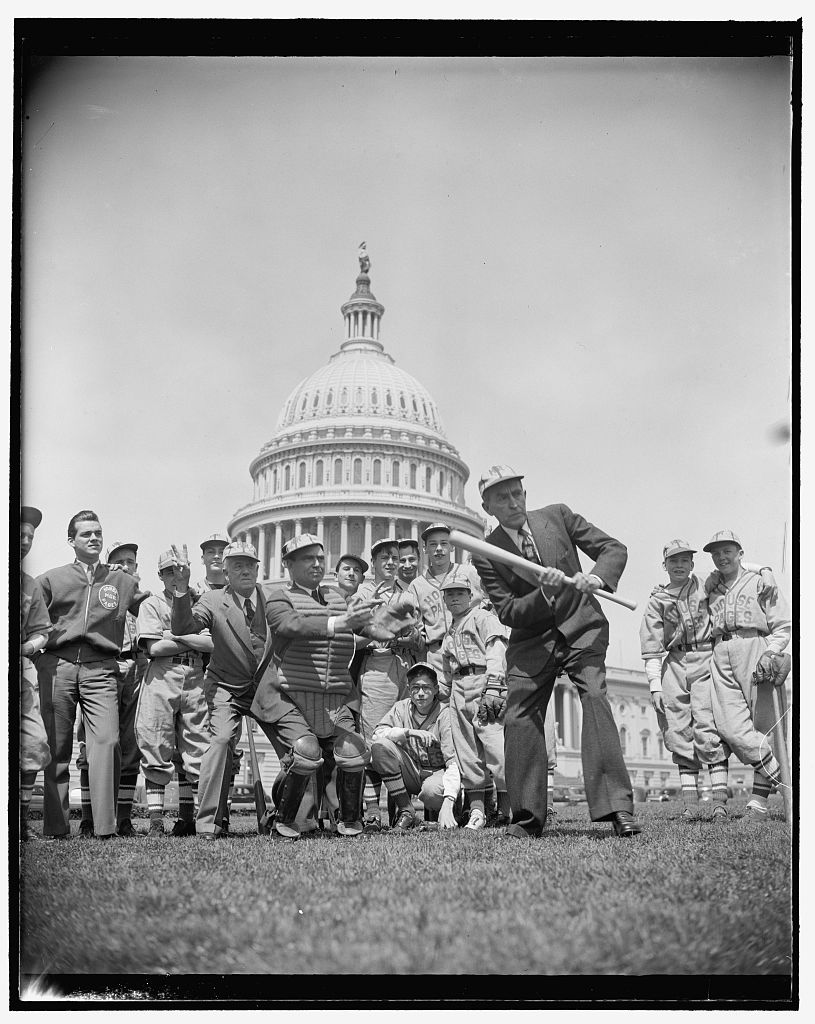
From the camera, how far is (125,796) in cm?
981

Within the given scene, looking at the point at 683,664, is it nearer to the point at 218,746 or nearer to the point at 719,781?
the point at 719,781

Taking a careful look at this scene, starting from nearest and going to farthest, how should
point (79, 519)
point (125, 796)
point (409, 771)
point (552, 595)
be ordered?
point (552, 595), point (79, 519), point (125, 796), point (409, 771)

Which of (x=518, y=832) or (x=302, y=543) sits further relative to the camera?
(x=302, y=543)

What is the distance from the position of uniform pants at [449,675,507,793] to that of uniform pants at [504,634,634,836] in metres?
2.19

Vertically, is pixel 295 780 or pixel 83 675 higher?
pixel 83 675

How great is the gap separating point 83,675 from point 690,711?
603cm

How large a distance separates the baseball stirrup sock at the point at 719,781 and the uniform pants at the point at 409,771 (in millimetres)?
2629

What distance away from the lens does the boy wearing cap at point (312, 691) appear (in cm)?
787

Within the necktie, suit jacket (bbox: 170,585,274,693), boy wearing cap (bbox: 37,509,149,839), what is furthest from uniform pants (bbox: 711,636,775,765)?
boy wearing cap (bbox: 37,509,149,839)

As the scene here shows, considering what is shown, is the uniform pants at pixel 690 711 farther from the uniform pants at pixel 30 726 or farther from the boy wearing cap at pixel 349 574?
the uniform pants at pixel 30 726

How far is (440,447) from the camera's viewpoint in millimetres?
70062

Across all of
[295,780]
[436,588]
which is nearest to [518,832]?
[295,780]

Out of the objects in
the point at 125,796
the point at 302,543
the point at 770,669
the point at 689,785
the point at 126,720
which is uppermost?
the point at 302,543

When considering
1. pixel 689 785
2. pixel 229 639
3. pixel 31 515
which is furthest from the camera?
pixel 689 785
